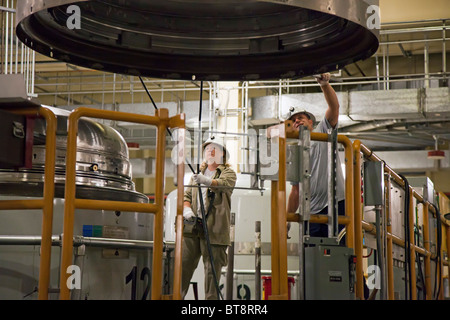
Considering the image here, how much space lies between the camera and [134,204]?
11.6ft

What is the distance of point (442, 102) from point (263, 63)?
346 inches

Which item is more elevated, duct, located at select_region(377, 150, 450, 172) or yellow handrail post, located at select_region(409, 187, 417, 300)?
duct, located at select_region(377, 150, 450, 172)

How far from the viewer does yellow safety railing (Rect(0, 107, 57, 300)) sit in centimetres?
329

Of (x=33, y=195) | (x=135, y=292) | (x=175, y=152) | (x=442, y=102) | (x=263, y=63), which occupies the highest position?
(x=442, y=102)

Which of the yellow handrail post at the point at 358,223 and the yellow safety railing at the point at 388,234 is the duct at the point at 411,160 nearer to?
the yellow safety railing at the point at 388,234

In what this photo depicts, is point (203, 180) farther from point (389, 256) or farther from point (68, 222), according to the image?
point (68, 222)

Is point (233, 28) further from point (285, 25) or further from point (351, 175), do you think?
point (351, 175)

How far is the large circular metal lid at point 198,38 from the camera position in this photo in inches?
124

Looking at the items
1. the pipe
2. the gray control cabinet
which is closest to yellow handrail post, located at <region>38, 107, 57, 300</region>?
the gray control cabinet

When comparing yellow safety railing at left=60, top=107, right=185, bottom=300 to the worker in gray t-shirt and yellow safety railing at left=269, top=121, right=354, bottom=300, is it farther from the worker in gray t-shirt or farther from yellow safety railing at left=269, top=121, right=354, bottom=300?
the worker in gray t-shirt

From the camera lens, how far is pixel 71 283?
3.49 meters

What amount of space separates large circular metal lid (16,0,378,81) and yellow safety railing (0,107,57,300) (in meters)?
0.31

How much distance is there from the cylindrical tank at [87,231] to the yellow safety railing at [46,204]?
0.25 m
